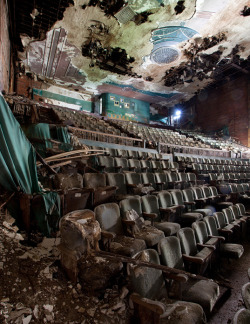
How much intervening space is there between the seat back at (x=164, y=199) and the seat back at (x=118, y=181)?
0.32 m

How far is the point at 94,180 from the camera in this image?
59.4 inches

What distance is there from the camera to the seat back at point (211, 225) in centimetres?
147

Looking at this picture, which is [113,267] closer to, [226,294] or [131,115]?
[226,294]

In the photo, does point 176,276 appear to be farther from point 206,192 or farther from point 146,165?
point 146,165

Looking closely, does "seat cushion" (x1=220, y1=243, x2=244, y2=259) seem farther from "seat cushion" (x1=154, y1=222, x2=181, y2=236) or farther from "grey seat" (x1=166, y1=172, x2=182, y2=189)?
"grey seat" (x1=166, y1=172, x2=182, y2=189)

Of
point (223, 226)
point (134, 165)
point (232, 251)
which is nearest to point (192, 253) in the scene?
point (232, 251)

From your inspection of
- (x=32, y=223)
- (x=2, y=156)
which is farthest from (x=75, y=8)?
(x=32, y=223)

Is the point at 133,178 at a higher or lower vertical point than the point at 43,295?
higher

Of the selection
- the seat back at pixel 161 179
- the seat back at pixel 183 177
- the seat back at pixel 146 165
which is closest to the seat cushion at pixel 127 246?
the seat back at pixel 161 179

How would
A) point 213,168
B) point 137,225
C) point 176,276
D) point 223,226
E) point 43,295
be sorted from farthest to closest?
point 213,168 → point 223,226 → point 137,225 → point 176,276 → point 43,295

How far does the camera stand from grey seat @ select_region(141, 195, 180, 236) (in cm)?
127

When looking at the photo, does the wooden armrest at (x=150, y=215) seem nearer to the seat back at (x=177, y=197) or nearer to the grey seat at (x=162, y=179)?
the seat back at (x=177, y=197)

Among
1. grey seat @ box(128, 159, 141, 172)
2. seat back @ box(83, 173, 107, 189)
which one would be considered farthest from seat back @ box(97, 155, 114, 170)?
seat back @ box(83, 173, 107, 189)

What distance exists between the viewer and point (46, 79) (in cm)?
600
